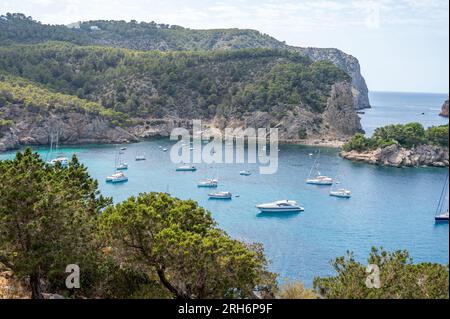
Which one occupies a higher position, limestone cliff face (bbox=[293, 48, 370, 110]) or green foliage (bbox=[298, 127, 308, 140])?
limestone cliff face (bbox=[293, 48, 370, 110])

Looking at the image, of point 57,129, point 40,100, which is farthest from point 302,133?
point 40,100

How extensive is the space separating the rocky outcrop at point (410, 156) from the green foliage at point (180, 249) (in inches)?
1868

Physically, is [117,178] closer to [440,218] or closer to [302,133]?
[440,218]

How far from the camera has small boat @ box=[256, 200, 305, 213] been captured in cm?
3884

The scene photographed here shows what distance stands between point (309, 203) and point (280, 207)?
13.9 feet

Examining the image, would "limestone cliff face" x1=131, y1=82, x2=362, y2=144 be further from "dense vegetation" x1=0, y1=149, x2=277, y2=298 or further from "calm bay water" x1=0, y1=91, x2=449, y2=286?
"dense vegetation" x1=0, y1=149, x2=277, y2=298

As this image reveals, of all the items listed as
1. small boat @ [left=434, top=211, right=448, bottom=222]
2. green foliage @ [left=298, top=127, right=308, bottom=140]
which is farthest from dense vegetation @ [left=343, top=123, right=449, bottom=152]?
small boat @ [left=434, top=211, right=448, bottom=222]

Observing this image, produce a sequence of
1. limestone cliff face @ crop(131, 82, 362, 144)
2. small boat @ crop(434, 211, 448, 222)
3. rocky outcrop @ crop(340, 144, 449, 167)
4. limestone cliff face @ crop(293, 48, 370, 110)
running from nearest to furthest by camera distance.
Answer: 1. small boat @ crop(434, 211, 448, 222)
2. rocky outcrop @ crop(340, 144, 449, 167)
3. limestone cliff face @ crop(131, 82, 362, 144)
4. limestone cliff face @ crop(293, 48, 370, 110)

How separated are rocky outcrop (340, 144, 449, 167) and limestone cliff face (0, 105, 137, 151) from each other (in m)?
34.1

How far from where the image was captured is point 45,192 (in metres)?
13.0

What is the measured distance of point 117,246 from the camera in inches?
546
